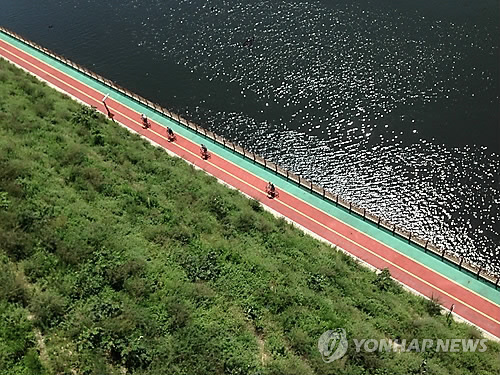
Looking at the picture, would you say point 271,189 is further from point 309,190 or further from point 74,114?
point 74,114

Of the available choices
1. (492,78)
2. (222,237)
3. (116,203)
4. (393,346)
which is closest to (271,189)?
(222,237)

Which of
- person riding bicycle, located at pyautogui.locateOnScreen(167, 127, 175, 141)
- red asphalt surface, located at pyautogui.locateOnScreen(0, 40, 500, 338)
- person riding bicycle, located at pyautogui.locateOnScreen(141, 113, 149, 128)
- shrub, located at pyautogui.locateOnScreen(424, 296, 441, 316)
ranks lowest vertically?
shrub, located at pyautogui.locateOnScreen(424, 296, 441, 316)

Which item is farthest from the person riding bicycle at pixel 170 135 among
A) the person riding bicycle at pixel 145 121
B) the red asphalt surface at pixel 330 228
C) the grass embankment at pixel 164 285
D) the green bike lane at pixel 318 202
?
the grass embankment at pixel 164 285

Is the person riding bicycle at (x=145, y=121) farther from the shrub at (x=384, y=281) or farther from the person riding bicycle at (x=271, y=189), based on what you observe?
the shrub at (x=384, y=281)

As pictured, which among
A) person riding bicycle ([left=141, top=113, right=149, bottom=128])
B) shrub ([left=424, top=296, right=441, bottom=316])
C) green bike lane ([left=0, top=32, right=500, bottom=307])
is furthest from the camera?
person riding bicycle ([left=141, top=113, right=149, bottom=128])
